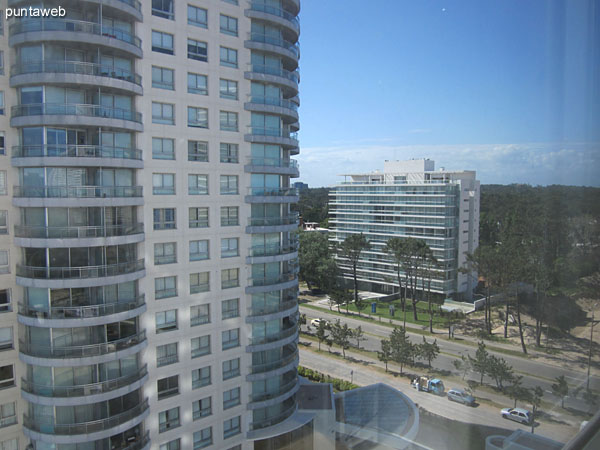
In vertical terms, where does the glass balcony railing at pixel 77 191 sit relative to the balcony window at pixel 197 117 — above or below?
below

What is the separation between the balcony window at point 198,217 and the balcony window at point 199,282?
1.31 feet

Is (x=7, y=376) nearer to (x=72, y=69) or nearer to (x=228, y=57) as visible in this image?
(x=72, y=69)

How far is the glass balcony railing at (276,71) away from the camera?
3.98m

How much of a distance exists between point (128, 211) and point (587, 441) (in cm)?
290

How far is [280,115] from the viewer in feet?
13.8

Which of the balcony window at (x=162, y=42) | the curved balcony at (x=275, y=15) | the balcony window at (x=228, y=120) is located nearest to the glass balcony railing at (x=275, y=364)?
the balcony window at (x=228, y=120)

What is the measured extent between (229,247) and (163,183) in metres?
0.85

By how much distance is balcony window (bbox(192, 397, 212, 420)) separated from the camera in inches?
143

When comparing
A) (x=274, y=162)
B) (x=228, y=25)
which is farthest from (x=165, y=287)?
(x=228, y=25)

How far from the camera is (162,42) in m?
3.33

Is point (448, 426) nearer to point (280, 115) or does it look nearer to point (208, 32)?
point (280, 115)

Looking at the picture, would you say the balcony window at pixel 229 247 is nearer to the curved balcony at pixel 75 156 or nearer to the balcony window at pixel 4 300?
the curved balcony at pixel 75 156

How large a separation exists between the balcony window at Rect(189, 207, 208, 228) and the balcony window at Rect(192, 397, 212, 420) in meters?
1.46

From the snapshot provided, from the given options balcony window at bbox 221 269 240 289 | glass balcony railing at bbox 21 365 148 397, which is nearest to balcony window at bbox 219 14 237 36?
balcony window at bbox 221 269 240 289
